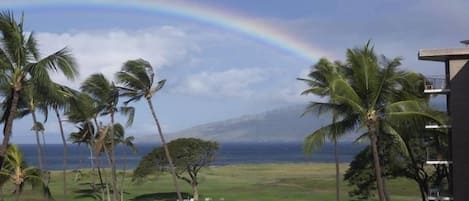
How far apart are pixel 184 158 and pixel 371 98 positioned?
37.5 m

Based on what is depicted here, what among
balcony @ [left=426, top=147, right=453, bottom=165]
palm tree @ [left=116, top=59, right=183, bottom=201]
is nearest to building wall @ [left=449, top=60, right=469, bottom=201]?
balcony @ [left=426, top=147, right=453, bottom=165]

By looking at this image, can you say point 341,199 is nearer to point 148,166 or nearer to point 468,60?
point 148,166

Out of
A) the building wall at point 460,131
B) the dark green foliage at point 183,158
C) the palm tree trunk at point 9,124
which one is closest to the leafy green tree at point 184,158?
the dark green foliage at point 183,158

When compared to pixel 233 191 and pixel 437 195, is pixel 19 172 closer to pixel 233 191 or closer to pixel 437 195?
Result: pixel 437 195

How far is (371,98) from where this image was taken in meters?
29.4

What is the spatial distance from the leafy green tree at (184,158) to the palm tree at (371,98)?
→ 3529cm

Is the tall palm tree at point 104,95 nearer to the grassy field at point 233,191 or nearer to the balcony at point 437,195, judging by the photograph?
the grassy field at point 233,191

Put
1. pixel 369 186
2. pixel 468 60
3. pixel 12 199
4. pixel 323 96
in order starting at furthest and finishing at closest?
pixel 12 199
pixel 369 186
pixel 323 96
pixel 468 60

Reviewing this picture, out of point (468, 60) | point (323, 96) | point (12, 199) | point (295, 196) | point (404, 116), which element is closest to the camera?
point (404, 116)

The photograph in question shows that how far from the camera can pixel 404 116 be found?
28938 millimetres

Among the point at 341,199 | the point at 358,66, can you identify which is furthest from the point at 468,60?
the point at 341,199

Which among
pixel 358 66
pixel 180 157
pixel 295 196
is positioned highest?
pixel 358 66

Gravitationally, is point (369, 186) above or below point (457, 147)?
below

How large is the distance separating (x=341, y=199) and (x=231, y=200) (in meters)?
9.76
